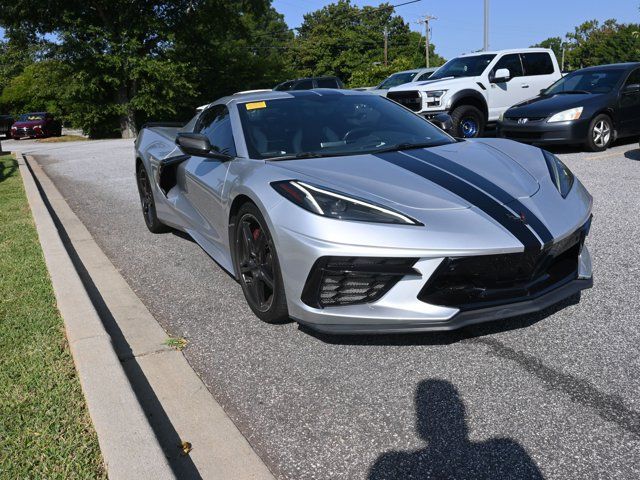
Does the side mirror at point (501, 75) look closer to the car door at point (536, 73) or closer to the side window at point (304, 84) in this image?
the car door at point (536, 73)

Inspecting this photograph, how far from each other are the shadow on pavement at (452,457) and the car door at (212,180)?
79.6 inches

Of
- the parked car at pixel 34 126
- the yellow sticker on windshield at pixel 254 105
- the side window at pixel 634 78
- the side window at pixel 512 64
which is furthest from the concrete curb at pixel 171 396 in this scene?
the parked car at pixel 34 126

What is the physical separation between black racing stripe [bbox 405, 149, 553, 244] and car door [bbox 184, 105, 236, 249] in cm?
125

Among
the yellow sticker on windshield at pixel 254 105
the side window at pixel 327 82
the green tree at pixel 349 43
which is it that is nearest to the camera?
the yellow sticker on windshield at pixel 254 105

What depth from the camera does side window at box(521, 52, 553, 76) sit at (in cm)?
1240

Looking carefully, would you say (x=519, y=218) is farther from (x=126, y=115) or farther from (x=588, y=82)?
(x=126, y=115)

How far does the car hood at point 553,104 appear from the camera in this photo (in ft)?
32.0

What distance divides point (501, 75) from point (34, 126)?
85.0 feet

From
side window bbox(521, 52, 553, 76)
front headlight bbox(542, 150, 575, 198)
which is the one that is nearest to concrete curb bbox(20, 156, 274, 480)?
front headlight bbox(542, 150, 575, 198)

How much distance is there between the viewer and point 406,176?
3348mm

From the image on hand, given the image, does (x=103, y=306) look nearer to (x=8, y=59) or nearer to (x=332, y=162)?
(x=332, y=162)

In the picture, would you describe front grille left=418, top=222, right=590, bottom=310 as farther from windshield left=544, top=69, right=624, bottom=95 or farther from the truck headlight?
the truck headlight

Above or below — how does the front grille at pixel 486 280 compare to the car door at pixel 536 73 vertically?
below

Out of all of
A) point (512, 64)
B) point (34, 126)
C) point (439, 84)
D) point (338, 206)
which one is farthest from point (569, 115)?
point (34, 126)
